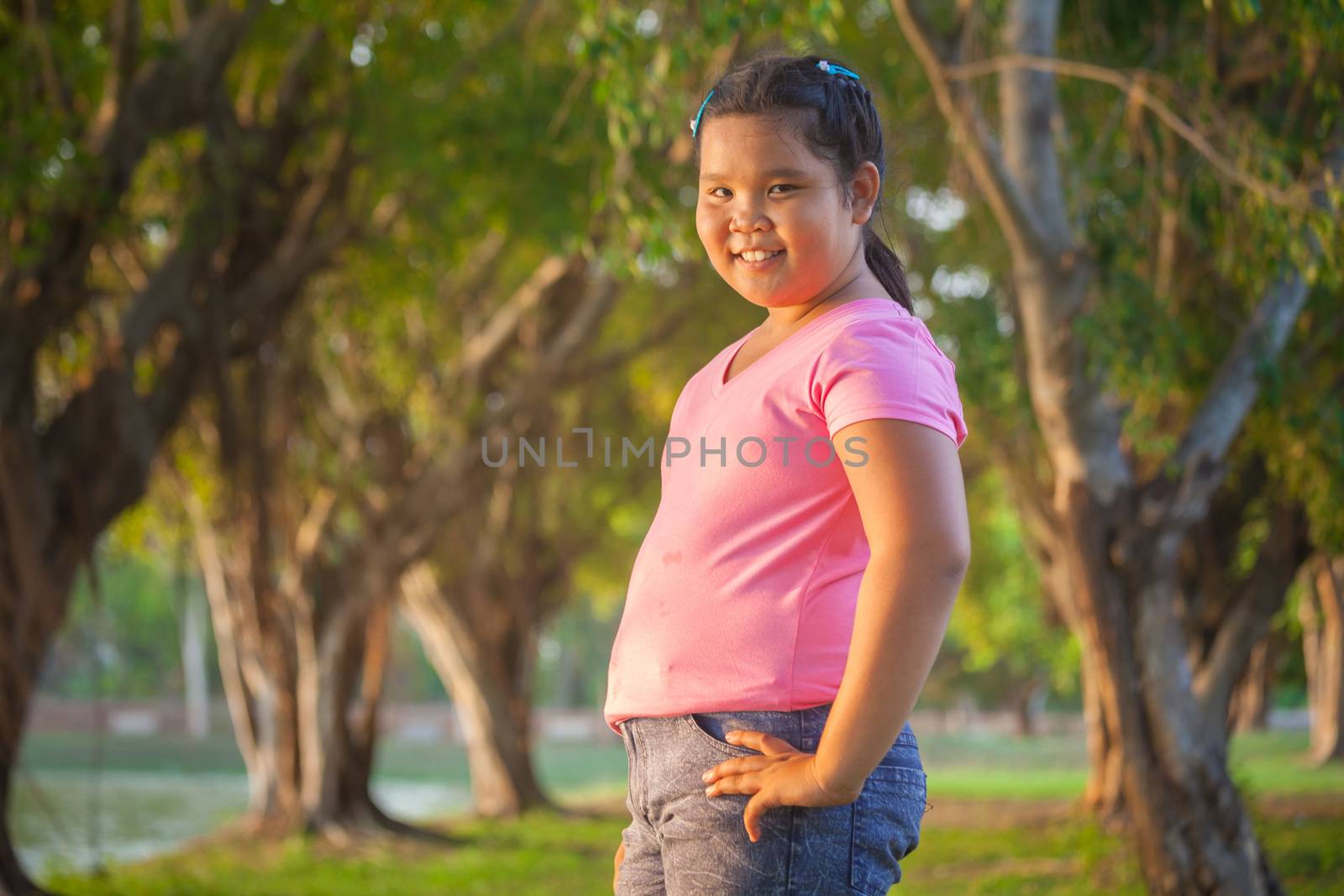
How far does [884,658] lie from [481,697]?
42.3ft

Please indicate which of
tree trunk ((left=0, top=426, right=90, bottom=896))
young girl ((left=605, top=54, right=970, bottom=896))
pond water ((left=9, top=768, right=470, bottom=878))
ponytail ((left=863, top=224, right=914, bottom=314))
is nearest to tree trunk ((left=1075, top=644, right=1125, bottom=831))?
tree trunk ((left=0, top=426, right=90, bottom=896))

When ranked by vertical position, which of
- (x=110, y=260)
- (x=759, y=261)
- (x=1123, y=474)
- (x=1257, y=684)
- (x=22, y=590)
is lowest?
(x=1257, y=684)

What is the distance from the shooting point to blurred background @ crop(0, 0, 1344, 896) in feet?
18.0

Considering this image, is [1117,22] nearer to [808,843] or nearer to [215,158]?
[215,158]

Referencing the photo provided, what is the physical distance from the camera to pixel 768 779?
133cm

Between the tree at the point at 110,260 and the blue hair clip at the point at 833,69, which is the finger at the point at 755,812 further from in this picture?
the tree at the point at 110,260

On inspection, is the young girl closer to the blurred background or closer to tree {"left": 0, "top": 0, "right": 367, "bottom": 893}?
the blurred background

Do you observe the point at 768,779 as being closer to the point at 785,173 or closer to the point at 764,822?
the point at 764,822

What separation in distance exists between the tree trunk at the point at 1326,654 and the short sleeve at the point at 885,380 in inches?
523

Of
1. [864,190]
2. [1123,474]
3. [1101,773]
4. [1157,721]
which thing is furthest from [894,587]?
[1101,773]

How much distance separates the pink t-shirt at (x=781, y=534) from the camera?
1.39 meters

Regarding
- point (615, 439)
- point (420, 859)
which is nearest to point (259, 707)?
point (420, 859)

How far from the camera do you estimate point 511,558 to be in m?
15.0

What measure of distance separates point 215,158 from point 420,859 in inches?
239
